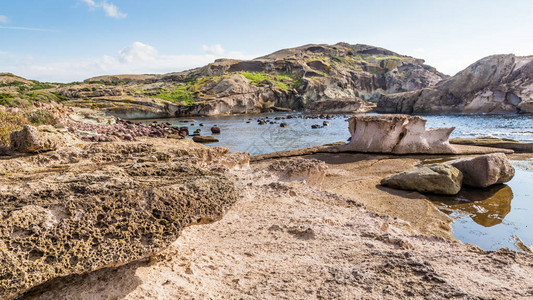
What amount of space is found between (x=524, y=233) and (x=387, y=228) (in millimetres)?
3849

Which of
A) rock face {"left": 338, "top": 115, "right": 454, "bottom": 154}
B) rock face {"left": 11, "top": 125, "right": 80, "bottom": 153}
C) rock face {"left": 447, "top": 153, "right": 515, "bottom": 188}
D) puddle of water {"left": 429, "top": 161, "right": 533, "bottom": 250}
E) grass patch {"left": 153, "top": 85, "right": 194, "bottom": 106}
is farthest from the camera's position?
grass patch {"left": 153, "top": 85, "right": 194, "bottom": 106}

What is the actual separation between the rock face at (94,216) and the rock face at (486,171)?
9.04 metres

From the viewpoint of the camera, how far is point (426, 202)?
7551 mm

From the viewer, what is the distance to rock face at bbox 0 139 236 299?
194 centimetres

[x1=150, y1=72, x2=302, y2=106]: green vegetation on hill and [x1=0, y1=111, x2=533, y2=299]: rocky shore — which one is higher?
[x1=150, y1=72, x2=302, y2=106]: green vegetation on hill

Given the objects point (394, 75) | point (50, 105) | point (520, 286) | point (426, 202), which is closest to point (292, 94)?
point (394, 75)

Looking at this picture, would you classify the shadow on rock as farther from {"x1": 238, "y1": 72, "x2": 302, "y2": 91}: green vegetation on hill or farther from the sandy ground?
{"x1": 238, "y1": 72, "x2": 302, "y2": 91}: green vegetation on hill

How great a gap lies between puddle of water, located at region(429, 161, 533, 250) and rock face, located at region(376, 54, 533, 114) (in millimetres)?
42648

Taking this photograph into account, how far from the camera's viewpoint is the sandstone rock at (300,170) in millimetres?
7203

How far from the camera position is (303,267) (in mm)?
2775

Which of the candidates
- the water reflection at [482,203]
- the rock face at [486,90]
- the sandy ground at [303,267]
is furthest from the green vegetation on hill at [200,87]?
the sandy ground at [303,267]

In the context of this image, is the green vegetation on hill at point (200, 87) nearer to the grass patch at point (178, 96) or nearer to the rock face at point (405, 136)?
the grass patch at point (178, 96)

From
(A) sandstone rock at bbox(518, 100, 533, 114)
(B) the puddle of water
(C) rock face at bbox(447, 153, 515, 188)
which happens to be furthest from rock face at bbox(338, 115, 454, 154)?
(A) sandstone rock at bbox(518, 100, 533, 114)

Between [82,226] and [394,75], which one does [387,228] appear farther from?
[394,75]
